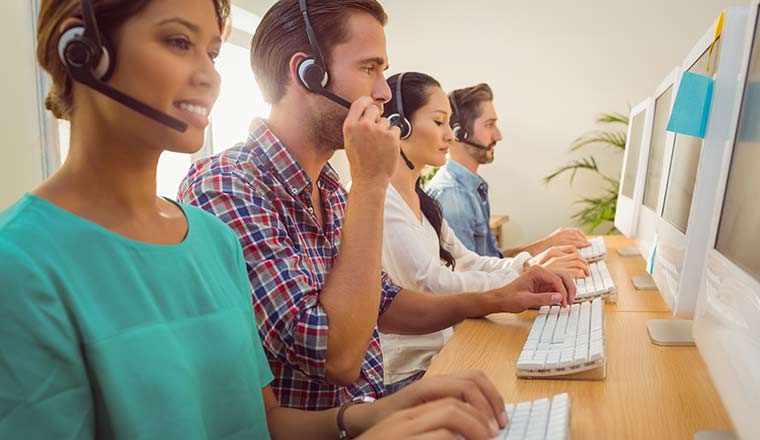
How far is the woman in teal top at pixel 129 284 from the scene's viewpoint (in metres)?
0.53

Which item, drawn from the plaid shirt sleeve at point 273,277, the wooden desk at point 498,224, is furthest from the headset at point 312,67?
the wooden desk at point 498,224

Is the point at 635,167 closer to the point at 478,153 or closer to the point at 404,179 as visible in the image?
the point at 478,153

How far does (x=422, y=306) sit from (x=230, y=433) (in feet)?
2.06

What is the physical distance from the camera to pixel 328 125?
1.11 meters

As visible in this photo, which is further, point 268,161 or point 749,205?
point 268,161

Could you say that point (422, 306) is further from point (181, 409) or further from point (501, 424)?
point (181, 409)

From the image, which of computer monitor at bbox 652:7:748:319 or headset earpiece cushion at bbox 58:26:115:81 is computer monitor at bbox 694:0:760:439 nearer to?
computer monitor at bbox 652:7:748:319

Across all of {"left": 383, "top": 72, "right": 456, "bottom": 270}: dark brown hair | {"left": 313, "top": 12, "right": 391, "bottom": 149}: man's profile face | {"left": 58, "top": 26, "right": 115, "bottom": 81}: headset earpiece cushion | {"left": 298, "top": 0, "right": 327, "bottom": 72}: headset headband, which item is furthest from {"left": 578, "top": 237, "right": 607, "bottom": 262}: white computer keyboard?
{"left": 58, "top": 26, "right": 115, "bottom": 81}: headset earpiece cushion

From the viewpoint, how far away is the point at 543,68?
3961 mm

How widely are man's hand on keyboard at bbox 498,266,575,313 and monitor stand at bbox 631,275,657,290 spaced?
0.44 meters

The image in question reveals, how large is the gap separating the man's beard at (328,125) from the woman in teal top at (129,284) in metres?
0.37

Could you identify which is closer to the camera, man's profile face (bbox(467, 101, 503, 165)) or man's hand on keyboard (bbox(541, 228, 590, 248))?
man's hand on keyboard (bbox(541, 228, 590, 248))

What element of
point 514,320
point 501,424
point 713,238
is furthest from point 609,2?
point 501,424

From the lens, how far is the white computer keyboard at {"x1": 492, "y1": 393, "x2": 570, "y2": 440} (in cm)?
64
